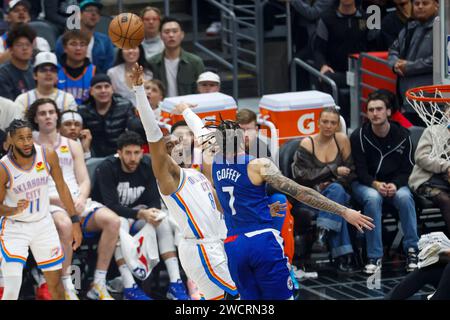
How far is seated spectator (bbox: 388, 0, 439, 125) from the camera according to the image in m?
12.2

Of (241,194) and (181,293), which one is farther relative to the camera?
(181,293)

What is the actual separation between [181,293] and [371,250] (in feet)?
6.51

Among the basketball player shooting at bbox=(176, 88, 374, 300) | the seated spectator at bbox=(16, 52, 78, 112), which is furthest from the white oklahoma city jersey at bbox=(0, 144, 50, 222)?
the basketball player shooting at bbox=(176, 88, 374, 300)

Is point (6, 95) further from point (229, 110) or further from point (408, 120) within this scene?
point (408, 120)

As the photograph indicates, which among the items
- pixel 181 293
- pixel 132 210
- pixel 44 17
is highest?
pixel 44 17

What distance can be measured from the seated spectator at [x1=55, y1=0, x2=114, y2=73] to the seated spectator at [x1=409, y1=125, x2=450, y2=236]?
3.86 meters

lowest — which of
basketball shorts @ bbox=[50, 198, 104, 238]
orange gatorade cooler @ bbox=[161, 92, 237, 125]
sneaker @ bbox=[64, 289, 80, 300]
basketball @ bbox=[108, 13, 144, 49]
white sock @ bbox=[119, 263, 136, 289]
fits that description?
sneaker @ bbox=[64, 289, 80, 300]

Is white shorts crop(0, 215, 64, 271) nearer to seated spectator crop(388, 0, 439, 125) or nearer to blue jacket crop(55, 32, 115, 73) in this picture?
blue jacket crop(55, 32, 115, 73)

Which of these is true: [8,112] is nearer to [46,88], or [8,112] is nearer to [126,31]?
[46,88]

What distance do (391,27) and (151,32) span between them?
300cm

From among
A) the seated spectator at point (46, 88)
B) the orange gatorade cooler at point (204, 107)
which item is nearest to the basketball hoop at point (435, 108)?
the orange gatorade cooler at point (204, 107)

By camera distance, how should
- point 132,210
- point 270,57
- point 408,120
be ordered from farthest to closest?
point 270,57, point 408,120, point 132,210

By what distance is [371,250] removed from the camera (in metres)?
11.2

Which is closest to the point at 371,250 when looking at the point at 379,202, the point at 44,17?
the point at 379,202
